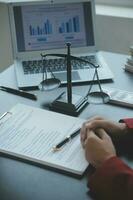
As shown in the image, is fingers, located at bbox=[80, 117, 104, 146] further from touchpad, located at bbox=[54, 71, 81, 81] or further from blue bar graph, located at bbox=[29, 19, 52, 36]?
blue bar graph, located at bbox=[29, 19, 52, 36]

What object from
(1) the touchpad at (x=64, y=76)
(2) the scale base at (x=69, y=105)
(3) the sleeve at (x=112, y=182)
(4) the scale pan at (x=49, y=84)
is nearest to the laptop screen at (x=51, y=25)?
(1) the touchpad at (x=64, y=76)

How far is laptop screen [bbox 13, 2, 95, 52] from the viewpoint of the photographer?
1.52 metres

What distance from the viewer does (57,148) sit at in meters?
1.00

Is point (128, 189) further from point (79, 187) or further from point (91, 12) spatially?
point (91, 12)

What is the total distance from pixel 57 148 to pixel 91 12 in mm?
770

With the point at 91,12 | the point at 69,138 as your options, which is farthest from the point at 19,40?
the point at 69,138

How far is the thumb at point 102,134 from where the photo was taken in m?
1.00

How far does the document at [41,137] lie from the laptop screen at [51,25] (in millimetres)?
410

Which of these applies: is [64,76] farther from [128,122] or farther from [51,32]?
[128,122]

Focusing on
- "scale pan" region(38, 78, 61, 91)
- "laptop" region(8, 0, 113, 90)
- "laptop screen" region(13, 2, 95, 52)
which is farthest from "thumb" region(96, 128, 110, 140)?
"laptop screen" region(13, 2, 95, 52)

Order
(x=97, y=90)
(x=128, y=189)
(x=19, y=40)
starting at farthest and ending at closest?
1. (x=19, y=40)
2. (x=97, y=90)
3. (x=128, y=189)

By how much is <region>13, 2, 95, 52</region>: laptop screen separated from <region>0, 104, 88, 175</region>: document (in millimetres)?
410

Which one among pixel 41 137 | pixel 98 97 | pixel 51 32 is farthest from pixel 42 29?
pixel 41 137

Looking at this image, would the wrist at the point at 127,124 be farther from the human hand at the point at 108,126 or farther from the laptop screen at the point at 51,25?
the laptop screen at the point at 51,25
